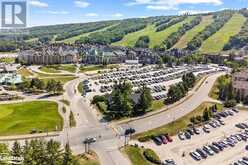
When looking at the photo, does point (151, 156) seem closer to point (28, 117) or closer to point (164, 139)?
point (164, 139)

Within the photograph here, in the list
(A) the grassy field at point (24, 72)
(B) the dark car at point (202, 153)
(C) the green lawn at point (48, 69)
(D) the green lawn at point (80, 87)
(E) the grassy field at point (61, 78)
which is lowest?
(B) the dark car at point (202, 153)

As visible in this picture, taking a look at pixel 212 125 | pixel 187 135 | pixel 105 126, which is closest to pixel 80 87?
pixel 105 126

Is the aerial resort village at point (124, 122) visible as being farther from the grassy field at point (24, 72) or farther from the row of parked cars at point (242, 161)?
the grassy field at point (24, 72)

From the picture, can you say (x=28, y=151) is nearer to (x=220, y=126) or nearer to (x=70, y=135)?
(x=70, y=135)

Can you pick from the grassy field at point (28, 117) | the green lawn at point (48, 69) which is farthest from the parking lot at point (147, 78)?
the green lawn at point (48, 69)

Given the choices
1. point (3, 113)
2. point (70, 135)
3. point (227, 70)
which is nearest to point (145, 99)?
point (70, 135)

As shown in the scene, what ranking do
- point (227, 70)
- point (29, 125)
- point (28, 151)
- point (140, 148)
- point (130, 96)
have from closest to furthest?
1. point (28, 151)
2. point (140, 148)
3. point (29, 125)
4. point (130, 96)
5. point (227, 70)
